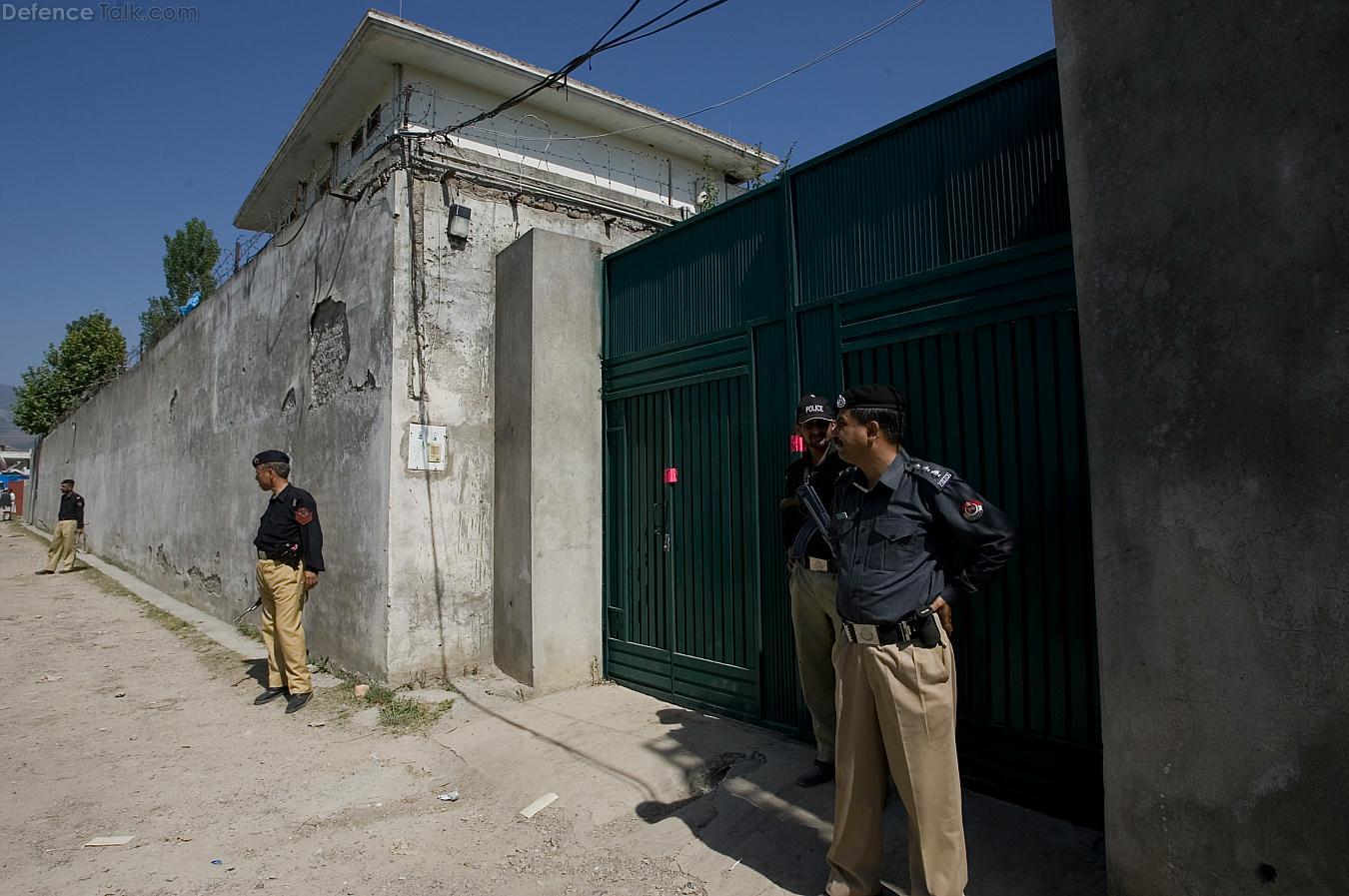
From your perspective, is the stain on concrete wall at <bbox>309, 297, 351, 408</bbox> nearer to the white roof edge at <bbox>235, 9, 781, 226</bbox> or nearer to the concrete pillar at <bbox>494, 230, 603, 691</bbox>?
the concrete pillar at <bbox>494, 230, 603, 691</bbox>

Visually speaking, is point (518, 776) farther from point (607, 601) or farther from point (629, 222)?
point (629, 222)

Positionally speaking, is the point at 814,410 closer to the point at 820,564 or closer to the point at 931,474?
the point at 820,564

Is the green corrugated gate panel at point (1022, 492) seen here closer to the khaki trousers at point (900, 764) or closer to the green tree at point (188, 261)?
the khaki trousers at point (900, 764)

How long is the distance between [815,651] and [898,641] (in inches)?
51.1

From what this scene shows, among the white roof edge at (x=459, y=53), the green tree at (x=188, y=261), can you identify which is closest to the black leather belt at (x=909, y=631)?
the white roof edge at (x=459, y=53)

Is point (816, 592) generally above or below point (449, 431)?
below

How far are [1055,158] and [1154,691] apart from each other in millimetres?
2204

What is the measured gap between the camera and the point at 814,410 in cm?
374

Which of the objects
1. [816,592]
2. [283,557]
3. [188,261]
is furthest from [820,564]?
[188,261]

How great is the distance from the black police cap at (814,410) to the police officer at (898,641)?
89 centimetres

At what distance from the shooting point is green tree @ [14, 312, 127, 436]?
2798 cm

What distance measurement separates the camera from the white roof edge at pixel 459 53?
395 inches

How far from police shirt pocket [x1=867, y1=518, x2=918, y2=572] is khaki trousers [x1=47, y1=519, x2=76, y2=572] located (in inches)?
660

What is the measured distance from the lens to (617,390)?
591cm
